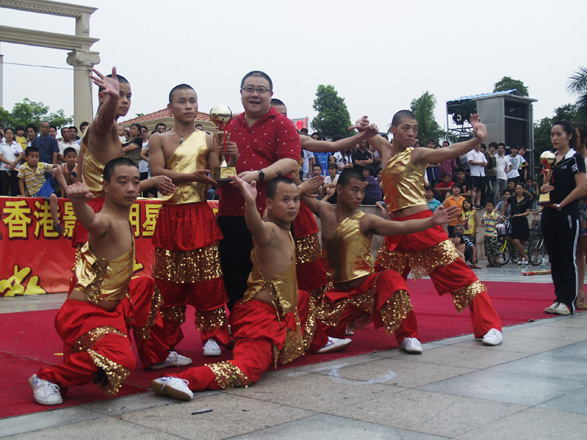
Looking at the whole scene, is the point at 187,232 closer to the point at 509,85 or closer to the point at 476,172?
the point at 476,172

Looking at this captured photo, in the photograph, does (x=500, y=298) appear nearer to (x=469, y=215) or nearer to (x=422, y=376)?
(x=422, y=376)

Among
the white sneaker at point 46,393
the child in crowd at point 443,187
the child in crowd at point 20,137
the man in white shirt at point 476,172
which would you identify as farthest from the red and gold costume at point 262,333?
the man in white shirt at point 476,172

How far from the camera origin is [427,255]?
15.4 ft

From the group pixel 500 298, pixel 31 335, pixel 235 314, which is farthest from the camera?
pixel 500 298

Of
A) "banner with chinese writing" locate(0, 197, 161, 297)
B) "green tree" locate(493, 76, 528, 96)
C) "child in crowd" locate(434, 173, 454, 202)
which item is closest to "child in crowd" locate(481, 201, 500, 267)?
"child in crowd" locate(434, 173, 454, 202)

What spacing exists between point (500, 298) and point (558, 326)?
215 centimetres

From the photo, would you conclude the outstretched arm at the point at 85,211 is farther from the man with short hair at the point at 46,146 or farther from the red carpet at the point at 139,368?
the man with short hair at the point at 46,146

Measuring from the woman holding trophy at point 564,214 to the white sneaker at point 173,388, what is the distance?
425cm

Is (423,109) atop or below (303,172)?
atop

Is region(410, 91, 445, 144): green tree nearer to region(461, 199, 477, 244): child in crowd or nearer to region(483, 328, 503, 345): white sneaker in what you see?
region(461, 199, 477, 244): child in crowd

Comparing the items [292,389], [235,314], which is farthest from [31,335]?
[292,389]

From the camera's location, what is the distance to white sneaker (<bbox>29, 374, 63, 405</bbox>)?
3.00m

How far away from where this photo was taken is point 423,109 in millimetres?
32281

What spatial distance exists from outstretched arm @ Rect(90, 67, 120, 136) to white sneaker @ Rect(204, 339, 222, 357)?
1590mm
